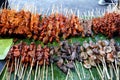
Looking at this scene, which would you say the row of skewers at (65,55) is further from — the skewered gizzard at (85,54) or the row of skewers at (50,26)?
the row of skewers at (50,26)

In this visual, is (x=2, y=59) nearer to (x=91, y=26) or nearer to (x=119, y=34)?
(x=91, y=26)

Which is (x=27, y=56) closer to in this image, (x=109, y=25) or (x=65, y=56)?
(x=65, y=56)

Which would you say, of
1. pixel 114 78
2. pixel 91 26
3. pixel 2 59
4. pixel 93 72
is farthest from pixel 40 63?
pixel 91 26

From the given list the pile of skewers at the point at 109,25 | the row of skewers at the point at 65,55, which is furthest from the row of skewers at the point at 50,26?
the row of skewers at the point at 65,55

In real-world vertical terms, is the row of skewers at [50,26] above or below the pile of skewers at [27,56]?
above

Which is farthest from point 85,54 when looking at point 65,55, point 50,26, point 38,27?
point 38,27
